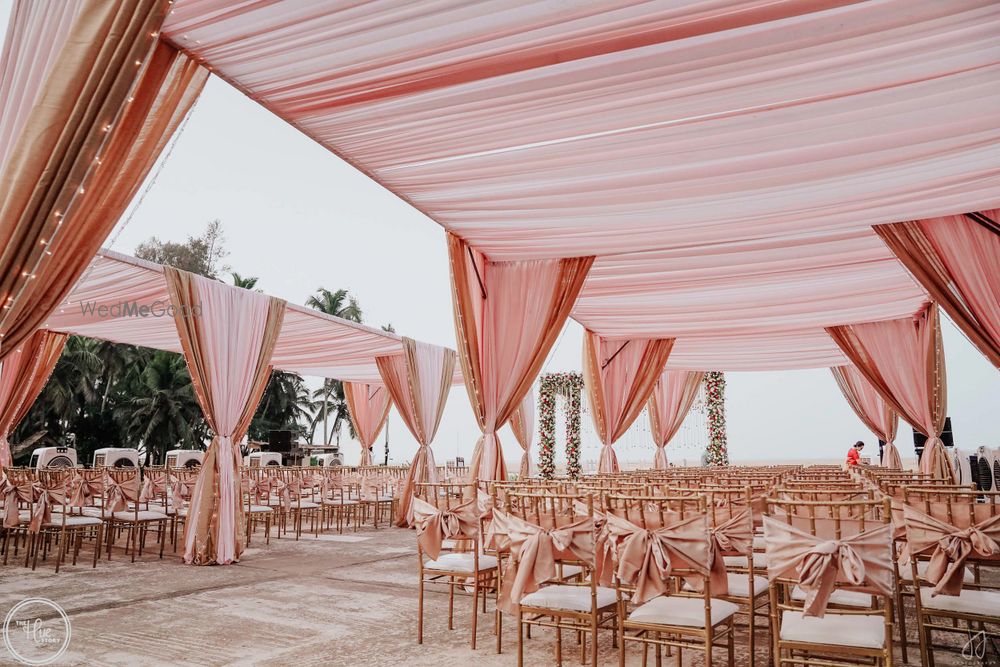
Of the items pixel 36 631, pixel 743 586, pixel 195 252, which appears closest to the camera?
pixel 743 586

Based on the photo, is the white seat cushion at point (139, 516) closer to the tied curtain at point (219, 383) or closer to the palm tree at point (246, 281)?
the tied curtain at point (219, 383)

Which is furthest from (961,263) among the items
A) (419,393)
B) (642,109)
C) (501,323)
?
(419,393)

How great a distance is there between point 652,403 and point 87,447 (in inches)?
780

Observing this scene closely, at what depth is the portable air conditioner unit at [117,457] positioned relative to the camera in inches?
595

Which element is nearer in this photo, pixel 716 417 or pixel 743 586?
pixel 743 586

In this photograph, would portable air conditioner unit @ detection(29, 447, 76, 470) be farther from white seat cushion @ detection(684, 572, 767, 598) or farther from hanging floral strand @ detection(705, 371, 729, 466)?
hanging floral strand @ detection(705, 371, 729, 466)

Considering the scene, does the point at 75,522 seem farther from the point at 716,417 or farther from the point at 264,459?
the point at 716,417

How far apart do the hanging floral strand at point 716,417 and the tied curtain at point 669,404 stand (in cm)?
69

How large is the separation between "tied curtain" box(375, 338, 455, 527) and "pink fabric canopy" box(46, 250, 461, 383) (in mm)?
346

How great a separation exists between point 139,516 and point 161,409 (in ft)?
55.2

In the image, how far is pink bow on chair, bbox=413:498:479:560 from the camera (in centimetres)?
430

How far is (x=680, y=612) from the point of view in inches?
119

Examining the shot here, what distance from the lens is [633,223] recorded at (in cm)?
640

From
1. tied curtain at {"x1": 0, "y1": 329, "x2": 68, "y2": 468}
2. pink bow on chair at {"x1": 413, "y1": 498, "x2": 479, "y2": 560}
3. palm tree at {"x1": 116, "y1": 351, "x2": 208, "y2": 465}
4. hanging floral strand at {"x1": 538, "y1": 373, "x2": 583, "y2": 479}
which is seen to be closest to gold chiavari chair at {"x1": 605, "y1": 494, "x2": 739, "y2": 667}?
pink bow on chair at {"x1": 413, "y1": 498, "x2": 479, "y2": 560}
